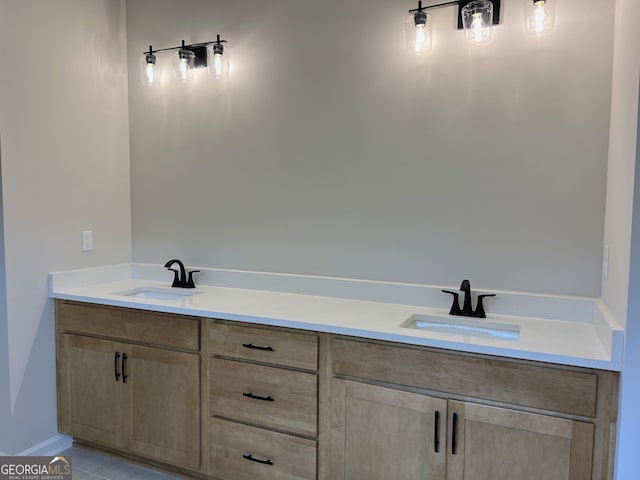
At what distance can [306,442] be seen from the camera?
1841 millimetres

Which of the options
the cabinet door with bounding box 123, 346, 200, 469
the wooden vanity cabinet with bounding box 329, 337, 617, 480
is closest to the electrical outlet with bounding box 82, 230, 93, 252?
the cabinet door with bounding box 123, 346, 200, 469

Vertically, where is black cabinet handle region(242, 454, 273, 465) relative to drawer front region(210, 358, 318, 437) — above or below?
below

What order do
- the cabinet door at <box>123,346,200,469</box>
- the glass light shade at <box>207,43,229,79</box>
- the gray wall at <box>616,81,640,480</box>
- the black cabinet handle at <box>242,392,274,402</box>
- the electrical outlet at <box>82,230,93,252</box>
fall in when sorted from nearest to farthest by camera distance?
the gray wall at <box>616,81,640,480</box> → the black cabinet handle at <box>242,392,274,402</box> → the cabinet door at <box>123,346,200,469</box> → the glass light shade at <box>207,43,229,79</box> → the electrical outlet at <box>82,230,93,252</box>

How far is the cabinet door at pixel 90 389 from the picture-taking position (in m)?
2.31

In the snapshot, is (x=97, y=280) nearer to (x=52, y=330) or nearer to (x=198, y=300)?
(x=52, y=330)

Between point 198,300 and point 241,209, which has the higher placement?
point 241,209

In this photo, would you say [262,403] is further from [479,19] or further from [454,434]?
[479,19]

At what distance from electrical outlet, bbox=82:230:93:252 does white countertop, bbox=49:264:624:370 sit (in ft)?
0.45

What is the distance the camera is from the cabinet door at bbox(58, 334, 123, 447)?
2.31 meters

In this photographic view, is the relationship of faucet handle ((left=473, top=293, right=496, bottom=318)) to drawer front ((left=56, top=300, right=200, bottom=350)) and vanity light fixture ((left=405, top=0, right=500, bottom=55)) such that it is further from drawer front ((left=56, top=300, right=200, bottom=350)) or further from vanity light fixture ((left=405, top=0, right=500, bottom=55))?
drawer front ((left=56, top=300, right=200, bottom=350))

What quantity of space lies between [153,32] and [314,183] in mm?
1433

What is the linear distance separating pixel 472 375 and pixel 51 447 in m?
2.28

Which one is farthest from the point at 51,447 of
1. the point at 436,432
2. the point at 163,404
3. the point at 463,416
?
the point at 463,416

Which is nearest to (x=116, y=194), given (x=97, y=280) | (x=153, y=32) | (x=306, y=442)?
(x=97, y=280)
